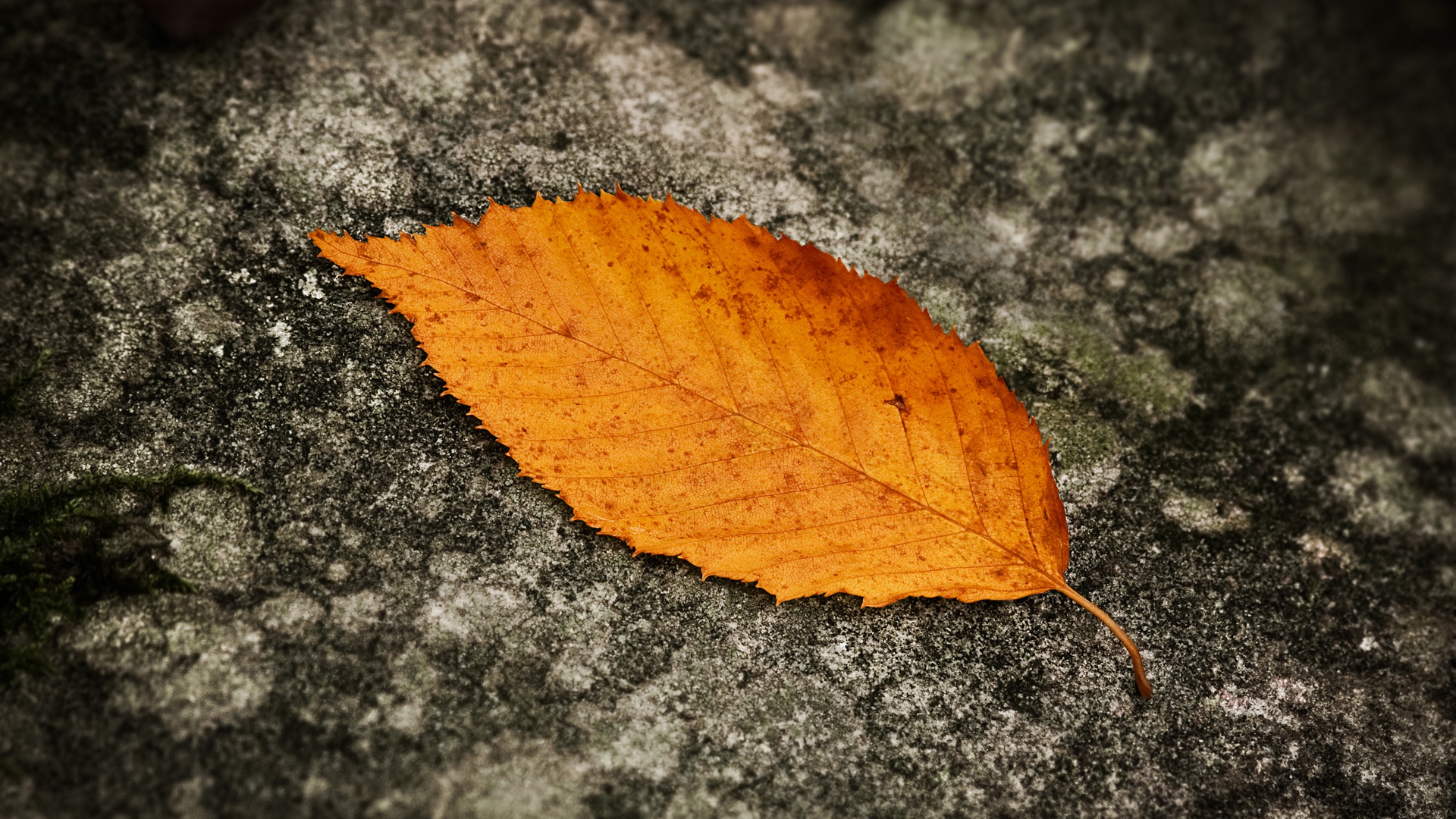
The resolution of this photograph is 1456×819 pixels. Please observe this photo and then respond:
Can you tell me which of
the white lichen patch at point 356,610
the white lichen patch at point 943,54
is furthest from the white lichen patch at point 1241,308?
the white lichen patch at point 356,610

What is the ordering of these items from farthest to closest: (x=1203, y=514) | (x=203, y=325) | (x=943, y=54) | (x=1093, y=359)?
(x=943, y=54)
(x=1093, y=359)
(x=1203, y=514)
(x=203, y=325)

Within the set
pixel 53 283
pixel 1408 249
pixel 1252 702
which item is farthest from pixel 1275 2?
pixel 53 283

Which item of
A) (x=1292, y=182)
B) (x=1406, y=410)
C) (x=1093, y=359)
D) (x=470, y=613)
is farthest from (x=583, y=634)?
(x=1292, y=182)

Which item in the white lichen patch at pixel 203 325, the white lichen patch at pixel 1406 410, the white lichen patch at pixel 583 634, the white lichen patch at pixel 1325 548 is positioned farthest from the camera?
the white lichen patch at pixel 1406 410

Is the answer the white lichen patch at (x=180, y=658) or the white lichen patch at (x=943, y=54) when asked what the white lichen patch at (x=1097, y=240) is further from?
the white lichen patch at (x=180, y=658)

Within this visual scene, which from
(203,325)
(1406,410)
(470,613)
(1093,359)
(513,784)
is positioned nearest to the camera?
(513,784)

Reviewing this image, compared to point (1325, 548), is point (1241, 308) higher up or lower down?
higher up

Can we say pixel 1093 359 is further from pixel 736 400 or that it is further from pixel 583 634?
pixel 583 634

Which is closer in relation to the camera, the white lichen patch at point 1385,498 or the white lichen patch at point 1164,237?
the white lichen patch at point 1385,498
